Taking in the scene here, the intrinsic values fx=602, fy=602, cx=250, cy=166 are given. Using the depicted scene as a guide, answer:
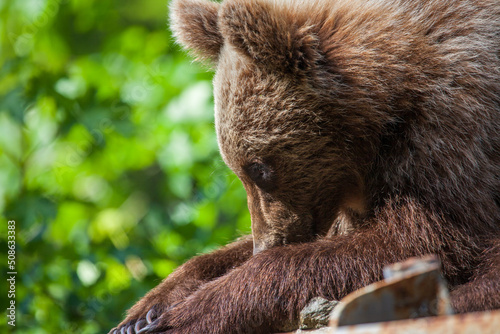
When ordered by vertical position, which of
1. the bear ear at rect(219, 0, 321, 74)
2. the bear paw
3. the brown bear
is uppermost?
the bear ear at rect(219, 0, 321, 74)

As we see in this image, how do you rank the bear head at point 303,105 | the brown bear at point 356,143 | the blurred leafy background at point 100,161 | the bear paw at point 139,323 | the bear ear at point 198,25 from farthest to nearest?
the blurred leafy background at point 100,161 < the bear ear at point 198,25 < the bear paw at point 139,323 < the bear head at point 303,105 < the brown bear at point 356,143

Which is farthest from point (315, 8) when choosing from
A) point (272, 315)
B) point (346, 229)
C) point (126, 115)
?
point (126, 115)

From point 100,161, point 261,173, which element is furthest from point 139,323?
point 100,161

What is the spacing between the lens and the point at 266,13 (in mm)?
3619

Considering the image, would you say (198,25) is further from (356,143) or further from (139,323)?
(139,323)

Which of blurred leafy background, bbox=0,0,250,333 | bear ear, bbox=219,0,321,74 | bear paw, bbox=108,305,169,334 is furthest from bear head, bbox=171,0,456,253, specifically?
blurred leafy background, bbox=0,0,250,333

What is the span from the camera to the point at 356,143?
396cm

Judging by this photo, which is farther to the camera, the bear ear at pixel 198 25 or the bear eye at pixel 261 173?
the bear ear at pixel 198 25

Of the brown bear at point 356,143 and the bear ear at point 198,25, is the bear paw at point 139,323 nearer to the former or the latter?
the brown bear at point 356,143

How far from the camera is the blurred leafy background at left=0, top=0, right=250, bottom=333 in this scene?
6.04 meters

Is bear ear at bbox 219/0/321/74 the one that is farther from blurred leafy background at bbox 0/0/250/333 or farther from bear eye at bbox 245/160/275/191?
blurred leafy background at bbox 0/0/250/333

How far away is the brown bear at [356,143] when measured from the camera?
3553mm

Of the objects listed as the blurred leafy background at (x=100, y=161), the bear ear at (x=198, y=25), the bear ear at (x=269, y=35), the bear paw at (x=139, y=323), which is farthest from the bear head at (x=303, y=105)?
the blurred leafy background at (x=100, y=161)

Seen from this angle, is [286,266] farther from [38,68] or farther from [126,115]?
[38,68]
